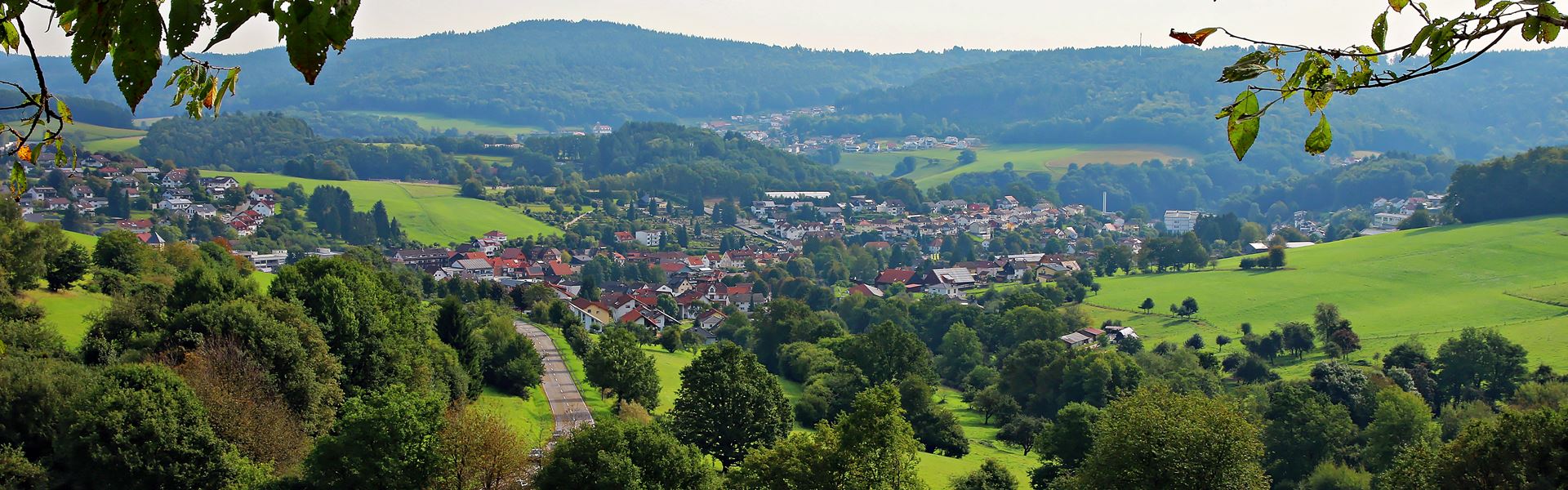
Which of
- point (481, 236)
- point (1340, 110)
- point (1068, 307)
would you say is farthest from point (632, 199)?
point (1340, 110)

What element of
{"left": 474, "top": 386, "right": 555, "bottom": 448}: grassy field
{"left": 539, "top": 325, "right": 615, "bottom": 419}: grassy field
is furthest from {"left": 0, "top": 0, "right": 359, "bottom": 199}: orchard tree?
{"left": 539, "top": 325, "right": 615, "bottom": 419}: grassy field

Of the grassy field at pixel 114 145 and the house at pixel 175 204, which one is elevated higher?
the grassy field at pixel 114 145

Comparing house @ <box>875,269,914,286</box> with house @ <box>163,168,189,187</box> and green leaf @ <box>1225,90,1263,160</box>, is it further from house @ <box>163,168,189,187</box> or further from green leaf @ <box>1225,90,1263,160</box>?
green leaf @ <box>1225,90,1263,160</box>

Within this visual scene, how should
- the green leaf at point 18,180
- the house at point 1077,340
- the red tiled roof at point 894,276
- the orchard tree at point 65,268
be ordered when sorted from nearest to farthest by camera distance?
1. the green leaf at point 18,180
2. the orchard tree at point 65,268
3. the house at point 1077,340
4. the red tiled roof at point 894,276

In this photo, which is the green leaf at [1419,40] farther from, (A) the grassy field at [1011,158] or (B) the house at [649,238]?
(A) the grassy field at [1011,158]

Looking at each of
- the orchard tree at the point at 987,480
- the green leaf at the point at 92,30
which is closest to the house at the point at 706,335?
the orchard tree at the point at 987,480

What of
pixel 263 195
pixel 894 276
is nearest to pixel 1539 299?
pixel 894 276

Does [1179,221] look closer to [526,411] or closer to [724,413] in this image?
[526,411]
